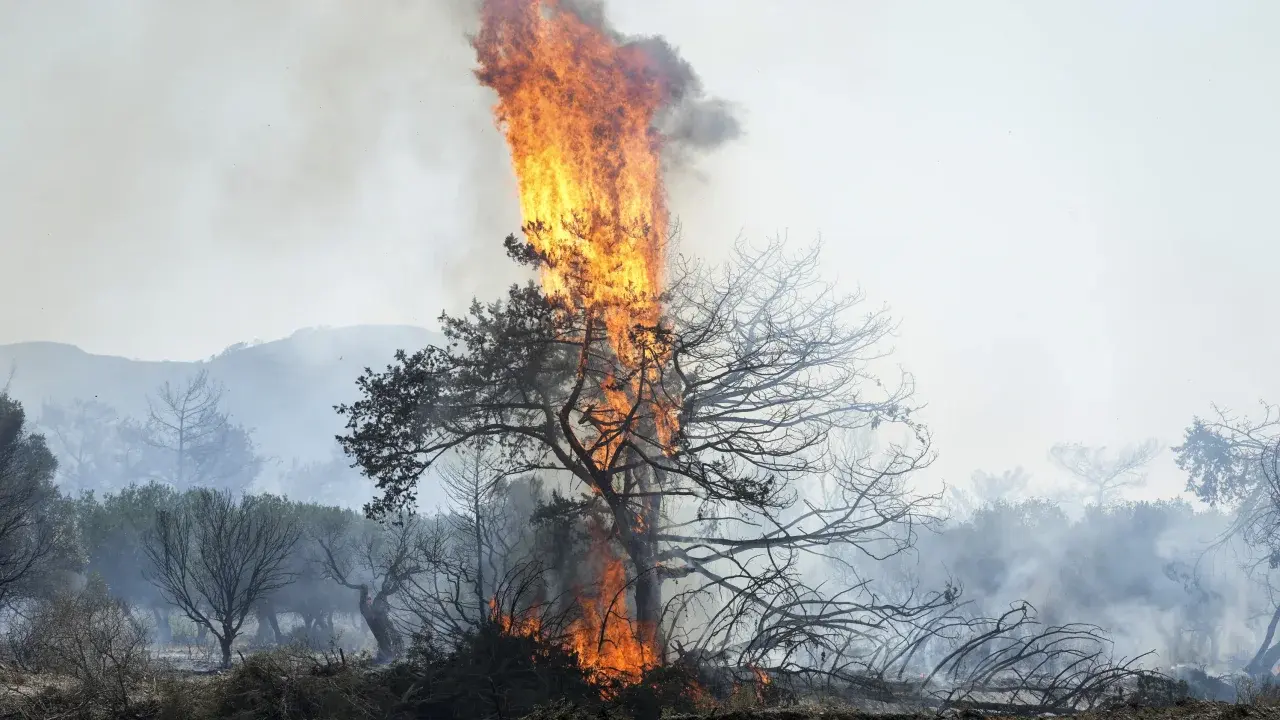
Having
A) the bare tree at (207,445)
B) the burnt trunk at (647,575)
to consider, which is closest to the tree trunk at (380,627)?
the burnt trunk at (647,575)

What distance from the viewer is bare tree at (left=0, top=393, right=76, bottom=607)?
33.1 meters

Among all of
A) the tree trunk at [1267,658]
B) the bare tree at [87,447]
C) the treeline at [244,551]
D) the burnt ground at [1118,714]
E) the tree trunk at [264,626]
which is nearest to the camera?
the burnt ground at [1118,714]

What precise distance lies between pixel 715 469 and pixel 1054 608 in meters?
38.0

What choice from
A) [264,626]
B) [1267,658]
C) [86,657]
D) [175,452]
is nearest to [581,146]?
[86,657]

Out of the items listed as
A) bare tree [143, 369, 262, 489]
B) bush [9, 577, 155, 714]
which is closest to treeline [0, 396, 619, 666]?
bush [9, 577, 155, 714]

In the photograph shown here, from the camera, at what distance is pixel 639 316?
16.8m

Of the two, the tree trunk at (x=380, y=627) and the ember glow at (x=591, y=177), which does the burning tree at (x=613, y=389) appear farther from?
Answer: the tree trunk at (x=380, y=627)

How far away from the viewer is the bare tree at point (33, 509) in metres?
33.1

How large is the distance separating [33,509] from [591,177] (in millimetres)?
33643

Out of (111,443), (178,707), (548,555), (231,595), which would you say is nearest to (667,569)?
(548,555)

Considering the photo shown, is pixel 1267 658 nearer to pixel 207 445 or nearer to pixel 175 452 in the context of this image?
pixel 207 445

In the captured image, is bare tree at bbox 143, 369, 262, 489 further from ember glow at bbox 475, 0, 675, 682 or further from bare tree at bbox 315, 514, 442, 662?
ember glow at bbox 475, 0, 675, 682

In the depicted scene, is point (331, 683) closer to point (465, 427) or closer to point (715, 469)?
point (465, 427)

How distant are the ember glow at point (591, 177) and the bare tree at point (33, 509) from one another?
25.6 m
